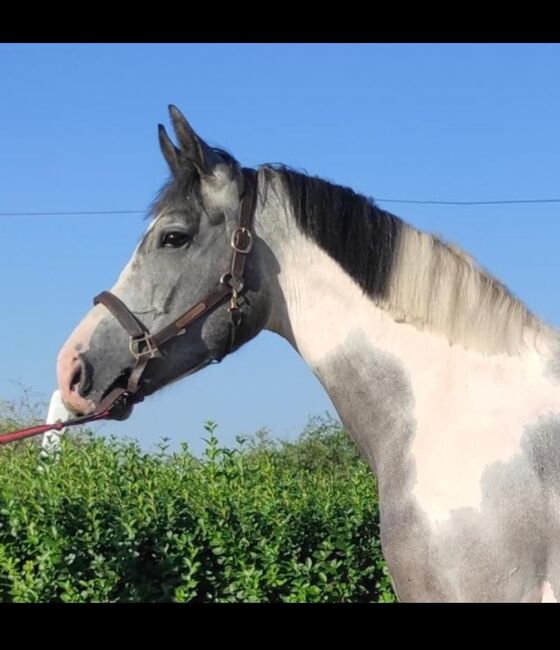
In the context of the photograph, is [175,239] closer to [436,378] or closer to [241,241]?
[241,241]

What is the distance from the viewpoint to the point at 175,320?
359 centimetres

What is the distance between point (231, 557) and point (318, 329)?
2.68 metres

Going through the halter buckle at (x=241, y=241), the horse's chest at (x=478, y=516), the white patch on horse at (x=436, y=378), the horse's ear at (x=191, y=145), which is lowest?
the horse's chest at (x=478, y=516)

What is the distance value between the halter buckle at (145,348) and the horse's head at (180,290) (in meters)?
0.02

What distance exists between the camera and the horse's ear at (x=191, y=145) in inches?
143

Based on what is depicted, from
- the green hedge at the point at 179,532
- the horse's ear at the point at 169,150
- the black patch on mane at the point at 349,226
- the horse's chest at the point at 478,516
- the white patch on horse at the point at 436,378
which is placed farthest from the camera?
the green hedge at the point at 179,532

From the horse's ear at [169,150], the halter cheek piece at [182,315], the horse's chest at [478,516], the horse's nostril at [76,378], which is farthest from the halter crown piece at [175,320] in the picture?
the horse's chest at [478,516]

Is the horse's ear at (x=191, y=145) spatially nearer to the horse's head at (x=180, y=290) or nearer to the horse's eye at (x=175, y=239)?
the horse's head at (x=180, y=290)

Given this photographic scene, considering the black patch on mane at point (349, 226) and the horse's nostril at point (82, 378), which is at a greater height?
the black patch on mane at point (349, 226)

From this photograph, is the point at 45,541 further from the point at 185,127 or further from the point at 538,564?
the point at 538,564

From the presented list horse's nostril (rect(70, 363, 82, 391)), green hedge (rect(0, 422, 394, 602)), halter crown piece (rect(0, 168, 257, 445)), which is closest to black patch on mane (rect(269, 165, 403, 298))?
halter crown piece (rect(0, 168, 257, 445))

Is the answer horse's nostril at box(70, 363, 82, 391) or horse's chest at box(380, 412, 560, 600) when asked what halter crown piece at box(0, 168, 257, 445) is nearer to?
horse's nostril at box(70, 363, 82, 391)

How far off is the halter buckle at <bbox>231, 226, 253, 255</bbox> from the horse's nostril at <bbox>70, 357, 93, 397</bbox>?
75 centimetres

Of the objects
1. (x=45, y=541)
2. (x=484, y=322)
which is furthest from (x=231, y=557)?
(x=484, y=322)
